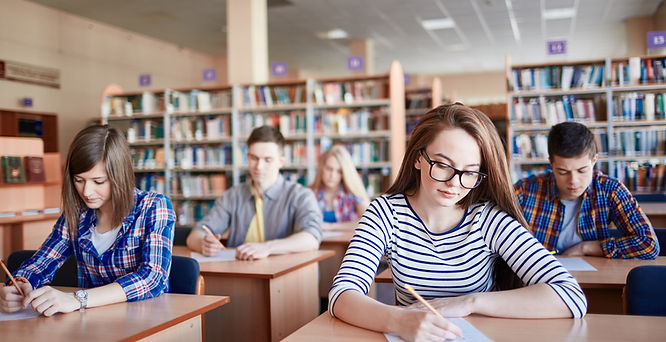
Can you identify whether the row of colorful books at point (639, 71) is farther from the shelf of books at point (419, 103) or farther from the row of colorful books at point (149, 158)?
the row of colorful books at point (149, 158)

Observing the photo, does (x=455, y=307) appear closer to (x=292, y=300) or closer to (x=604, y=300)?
(x=604, y=300)

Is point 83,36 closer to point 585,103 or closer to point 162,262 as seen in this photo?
point 585,103

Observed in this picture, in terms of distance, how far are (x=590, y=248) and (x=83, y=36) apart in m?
8.78

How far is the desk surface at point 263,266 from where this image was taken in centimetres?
228

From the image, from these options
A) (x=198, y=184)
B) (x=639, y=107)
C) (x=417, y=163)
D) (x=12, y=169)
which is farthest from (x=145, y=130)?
(x=417, y=163)

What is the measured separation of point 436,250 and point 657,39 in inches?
229

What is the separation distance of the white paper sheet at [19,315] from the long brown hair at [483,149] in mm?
1212

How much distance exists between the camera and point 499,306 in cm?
138

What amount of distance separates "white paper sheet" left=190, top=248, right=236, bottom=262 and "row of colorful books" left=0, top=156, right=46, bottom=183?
134 inches

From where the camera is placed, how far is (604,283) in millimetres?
1935

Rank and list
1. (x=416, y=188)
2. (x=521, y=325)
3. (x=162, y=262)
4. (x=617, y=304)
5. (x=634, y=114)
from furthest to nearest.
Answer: (x=634, y=114) → (x=617, y=304) → (x=162, y=262) → (x=416, y=188) → (x=521, y=325)

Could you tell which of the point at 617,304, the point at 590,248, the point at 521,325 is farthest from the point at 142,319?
the point at 590,248

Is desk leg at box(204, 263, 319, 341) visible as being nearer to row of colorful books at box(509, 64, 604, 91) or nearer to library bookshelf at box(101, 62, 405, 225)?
library bookshelf at box(101, 62, 405, 225)

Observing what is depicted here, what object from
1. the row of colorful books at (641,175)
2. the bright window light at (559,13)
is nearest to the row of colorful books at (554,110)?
the row of colorful books at (641,175)
